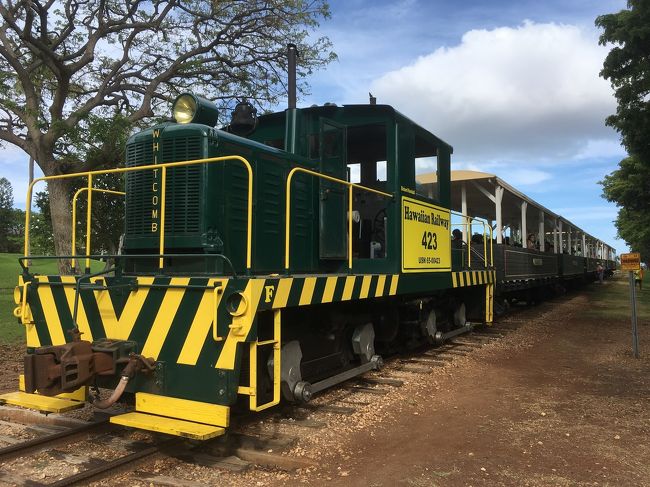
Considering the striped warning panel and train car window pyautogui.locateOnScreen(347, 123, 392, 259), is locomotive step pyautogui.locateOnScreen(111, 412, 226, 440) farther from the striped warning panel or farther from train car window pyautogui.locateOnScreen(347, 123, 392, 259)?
the striped warning panel

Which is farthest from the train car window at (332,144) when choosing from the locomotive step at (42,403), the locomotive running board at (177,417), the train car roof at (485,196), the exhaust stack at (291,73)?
the train car roof at (485,196)

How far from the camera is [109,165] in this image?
12.8 m

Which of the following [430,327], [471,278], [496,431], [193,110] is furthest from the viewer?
[471,278]

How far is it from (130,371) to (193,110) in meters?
2.28

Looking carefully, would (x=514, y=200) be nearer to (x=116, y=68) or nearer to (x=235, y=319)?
(x=116, y=68)

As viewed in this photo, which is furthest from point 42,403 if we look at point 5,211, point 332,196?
point 5,211

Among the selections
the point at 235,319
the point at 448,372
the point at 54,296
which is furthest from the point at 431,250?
the point at 54,296

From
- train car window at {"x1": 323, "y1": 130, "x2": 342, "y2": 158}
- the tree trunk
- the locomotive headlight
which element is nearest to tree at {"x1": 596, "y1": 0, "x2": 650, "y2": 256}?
train car window at {"x1": 323, "y1": 130, "x2": 342, "y2": 158}

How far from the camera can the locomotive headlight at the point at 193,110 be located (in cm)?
462

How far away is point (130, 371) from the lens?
148 inches

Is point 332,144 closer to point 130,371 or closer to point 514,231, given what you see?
point 130,371

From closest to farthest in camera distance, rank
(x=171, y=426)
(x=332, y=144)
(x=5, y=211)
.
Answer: (x=171, y=426) → (x=332, y=144) → (x=5, y=211)

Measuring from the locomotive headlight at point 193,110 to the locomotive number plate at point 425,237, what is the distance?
8.73 feet

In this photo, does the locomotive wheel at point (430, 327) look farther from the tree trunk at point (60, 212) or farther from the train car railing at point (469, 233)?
the tree trunk at point (60, 212)
